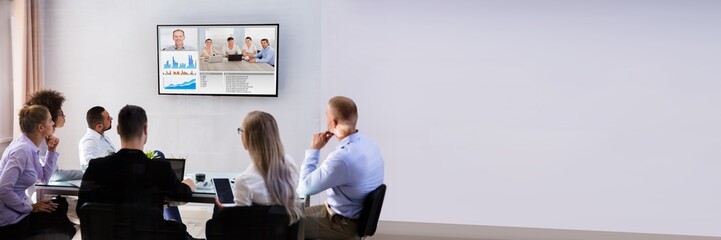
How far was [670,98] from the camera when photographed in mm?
3906

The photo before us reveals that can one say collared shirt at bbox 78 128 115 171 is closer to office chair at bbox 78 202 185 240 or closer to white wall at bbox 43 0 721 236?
white wall at bbox 43 0 721 236

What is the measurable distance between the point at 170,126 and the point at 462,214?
1.70 m

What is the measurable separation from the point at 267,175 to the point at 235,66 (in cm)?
57

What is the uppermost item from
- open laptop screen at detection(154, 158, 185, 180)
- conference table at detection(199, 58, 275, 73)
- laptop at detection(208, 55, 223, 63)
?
laptop at detection(208, 55, 223, 63)

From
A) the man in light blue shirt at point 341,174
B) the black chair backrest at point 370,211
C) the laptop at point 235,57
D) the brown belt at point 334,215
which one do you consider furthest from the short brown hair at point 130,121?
the black chair backrest at point 370,211

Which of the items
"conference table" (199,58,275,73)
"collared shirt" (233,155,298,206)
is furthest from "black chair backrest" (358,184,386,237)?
"conference table" (199,58,275,73)

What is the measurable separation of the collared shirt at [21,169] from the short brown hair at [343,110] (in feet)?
4.61

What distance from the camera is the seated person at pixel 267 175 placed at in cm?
268

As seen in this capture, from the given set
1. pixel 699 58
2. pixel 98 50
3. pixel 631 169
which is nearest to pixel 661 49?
pixel 699 58

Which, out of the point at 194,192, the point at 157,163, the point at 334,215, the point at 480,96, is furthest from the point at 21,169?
the point at 480,96

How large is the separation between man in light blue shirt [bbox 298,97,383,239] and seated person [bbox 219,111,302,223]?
14cm

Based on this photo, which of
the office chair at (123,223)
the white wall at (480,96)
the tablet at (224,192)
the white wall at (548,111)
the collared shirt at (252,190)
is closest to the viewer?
the collared shirt at (252,190)

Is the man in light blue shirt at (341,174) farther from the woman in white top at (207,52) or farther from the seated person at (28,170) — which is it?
the seated person at (28,170)

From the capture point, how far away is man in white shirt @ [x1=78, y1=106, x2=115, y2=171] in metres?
3.00
